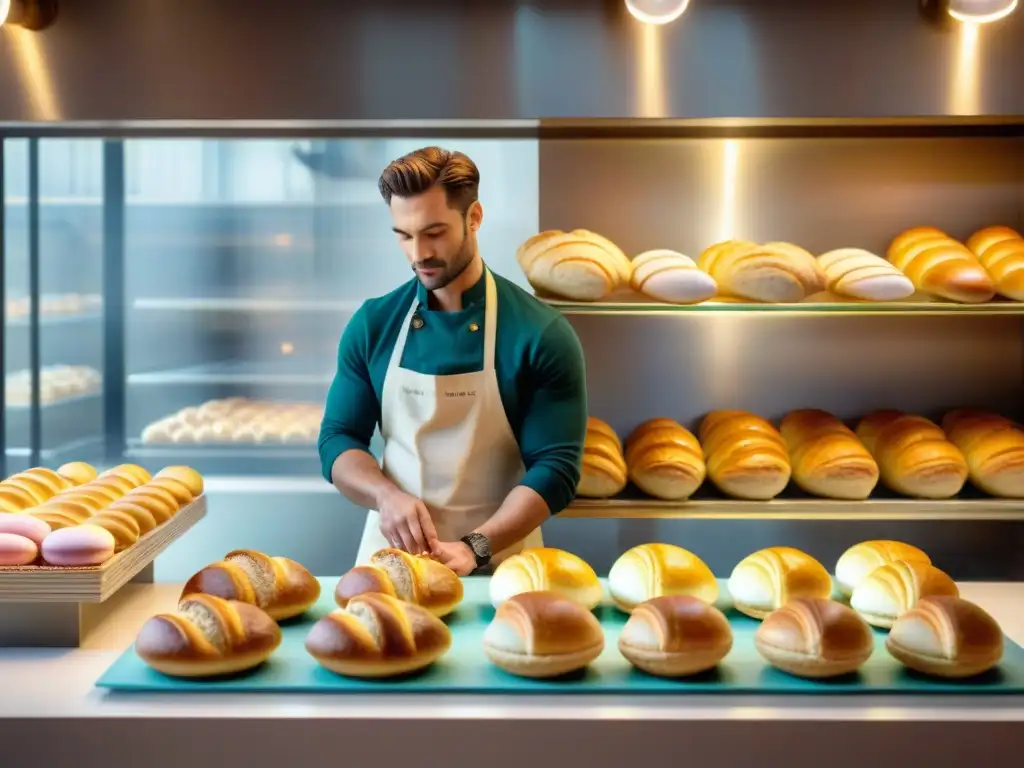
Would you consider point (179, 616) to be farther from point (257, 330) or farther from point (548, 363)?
point (257, 330)

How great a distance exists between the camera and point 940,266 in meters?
2.57

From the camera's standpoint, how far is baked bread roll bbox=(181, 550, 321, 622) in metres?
1.49

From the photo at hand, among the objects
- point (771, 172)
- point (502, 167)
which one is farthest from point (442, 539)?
point (771, 172)

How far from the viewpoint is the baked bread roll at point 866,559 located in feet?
5.55

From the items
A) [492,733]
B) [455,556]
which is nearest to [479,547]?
[455,556]

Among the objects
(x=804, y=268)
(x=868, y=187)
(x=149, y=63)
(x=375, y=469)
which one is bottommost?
(x=375, y=469)

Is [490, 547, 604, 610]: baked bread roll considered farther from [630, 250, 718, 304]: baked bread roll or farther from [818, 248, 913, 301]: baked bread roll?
[818, 248, 913, 301]: baked bread roll

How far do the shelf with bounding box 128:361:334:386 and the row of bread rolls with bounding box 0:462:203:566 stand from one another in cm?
98

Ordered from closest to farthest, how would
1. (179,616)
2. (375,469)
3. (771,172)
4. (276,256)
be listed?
(179,616), (375,469), (771,172), (276,256)

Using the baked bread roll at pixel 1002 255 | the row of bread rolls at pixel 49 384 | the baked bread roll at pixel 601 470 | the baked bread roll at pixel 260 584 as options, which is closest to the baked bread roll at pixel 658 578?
the baked bread roll at pixel 260 584

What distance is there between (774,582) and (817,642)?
0.26m

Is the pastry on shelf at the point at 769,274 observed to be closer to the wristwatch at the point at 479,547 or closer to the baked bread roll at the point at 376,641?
the wristwatch at the point at 479,547

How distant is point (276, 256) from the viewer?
10.2 feet

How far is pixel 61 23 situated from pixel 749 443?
81.1 inches
